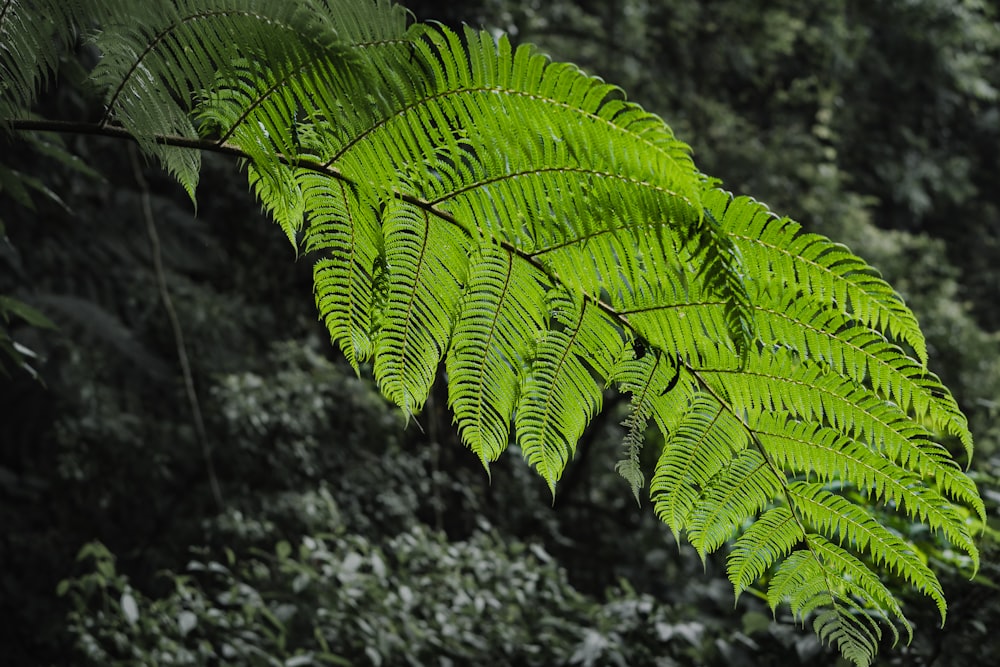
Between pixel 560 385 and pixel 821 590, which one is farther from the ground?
pixel 560 385

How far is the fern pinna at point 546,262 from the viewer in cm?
98

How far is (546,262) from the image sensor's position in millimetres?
1105

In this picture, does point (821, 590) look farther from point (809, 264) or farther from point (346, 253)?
point (346, 253)

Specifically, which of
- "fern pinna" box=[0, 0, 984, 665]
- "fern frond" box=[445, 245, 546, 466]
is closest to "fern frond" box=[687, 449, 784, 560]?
"fern pinna" box=[0, 0, 984, 665]

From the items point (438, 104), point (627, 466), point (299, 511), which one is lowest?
point (627, 466)

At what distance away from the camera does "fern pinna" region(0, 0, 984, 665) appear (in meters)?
0.98

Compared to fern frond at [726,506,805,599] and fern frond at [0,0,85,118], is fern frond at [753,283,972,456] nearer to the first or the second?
fern frond at [726,506,805,599]

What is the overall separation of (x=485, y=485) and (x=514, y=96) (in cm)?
502

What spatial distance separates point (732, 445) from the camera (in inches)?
46.5

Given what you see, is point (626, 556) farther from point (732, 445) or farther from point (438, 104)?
point (438, 104)

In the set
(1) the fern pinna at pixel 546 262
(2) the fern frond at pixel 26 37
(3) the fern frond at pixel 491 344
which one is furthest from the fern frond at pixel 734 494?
(2) the fern frond at pixel 26 37

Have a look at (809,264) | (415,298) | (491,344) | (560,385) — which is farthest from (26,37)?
(809,264)

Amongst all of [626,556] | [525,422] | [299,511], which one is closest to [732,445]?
[525,422]

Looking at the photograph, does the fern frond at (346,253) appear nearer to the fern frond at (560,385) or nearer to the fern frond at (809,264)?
the fern frond at (560,385)
